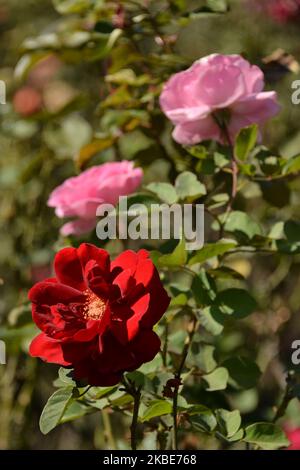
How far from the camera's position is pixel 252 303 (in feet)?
3.43

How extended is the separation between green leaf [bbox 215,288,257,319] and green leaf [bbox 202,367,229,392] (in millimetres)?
76

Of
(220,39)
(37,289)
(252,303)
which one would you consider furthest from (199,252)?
(220,39)

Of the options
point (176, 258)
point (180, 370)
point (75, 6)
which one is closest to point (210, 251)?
point (176, 258)

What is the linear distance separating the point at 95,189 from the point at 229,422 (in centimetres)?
37

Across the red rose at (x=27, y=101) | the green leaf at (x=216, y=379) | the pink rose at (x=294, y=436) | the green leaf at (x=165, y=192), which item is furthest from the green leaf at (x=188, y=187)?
the red rose at (x=27, y=101)

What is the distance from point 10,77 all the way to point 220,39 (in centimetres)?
85

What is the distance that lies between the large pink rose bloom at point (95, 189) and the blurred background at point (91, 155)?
0.32ft

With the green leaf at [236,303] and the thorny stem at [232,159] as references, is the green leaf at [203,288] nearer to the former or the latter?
the green leaf at [236,303]

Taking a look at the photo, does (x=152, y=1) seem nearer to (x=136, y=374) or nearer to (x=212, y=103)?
(x=212, y=103)

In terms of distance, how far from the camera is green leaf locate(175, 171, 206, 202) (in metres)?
1.09

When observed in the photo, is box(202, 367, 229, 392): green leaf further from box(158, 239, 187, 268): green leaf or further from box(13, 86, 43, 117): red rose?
box(13, 86, 43, 117): red rose

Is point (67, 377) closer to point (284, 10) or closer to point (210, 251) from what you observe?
point (210, 251)

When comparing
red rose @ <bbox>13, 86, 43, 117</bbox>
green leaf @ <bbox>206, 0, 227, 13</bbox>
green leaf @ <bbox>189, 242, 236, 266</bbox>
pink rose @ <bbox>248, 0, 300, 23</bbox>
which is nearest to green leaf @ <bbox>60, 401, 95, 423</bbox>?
green leaf @ <bbox>189, 242, 236, 266</bbox>

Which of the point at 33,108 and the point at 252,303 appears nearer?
the point at 252,303
